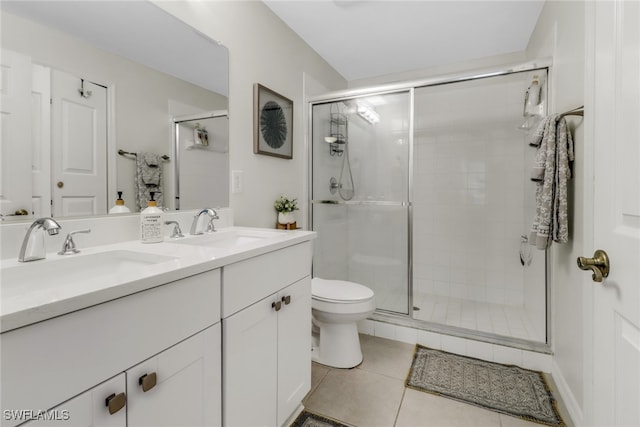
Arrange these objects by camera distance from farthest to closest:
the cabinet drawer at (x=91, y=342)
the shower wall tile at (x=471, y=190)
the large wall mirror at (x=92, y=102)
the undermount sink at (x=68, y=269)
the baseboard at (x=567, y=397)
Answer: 1. the shower wall tile at (x=471, y=190)
2. the baseboard at (x=567, y=397)
3. the large wall mirror at (x=92, y=102)
4. the undermount sink at (x=68, y=269)
5. the cabinet drawer at (x=91, y=342)

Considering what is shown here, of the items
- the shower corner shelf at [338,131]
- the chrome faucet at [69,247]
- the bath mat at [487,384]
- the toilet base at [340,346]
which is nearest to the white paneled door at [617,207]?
the bath mat at [487,384]

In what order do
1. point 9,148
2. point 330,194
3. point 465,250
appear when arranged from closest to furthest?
1. point 9,148
2. point 330,194
3. point 465,250

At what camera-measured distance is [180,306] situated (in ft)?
2.68

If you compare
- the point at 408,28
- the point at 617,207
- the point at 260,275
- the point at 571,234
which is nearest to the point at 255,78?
the point at 408,28

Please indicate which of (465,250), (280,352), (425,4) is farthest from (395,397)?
(425,4)

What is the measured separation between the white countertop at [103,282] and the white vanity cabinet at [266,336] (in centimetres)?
6

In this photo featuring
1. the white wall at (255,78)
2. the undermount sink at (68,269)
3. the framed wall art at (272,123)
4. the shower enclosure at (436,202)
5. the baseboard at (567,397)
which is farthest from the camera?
the shower enclosure at (436,202)

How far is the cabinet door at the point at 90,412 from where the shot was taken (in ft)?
1.81

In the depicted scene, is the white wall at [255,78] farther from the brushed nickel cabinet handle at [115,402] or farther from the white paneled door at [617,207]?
the white paneled door at [617,207]

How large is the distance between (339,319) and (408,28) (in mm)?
2191

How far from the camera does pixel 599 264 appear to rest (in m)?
0.73

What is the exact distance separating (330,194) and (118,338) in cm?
207

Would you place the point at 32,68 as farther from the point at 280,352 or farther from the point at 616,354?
the point at 616,354

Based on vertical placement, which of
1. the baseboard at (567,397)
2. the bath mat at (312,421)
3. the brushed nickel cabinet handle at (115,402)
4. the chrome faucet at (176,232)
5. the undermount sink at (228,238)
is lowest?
the bath mat at (312,421)
